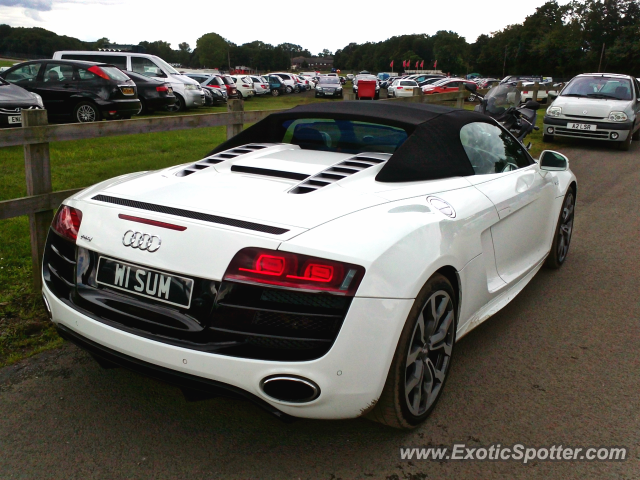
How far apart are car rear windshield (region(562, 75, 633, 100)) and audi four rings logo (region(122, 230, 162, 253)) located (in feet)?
42.8

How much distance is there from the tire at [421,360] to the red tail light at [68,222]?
1.52 m

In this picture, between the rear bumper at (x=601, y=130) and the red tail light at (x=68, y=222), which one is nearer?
the red tail light at (x=68, y=222)

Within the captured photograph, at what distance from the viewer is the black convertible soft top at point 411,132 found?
3.18m

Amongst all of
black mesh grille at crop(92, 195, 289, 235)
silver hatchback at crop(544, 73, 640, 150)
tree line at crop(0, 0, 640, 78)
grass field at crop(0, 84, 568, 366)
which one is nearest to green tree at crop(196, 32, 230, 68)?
tree line at crop(0, 0, 640, 78)

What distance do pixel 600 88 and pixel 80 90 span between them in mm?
11453

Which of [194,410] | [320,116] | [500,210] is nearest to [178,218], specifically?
[194,410]

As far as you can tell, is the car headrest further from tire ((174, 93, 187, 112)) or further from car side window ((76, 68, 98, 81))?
tire ((174, 93, 187, 112))

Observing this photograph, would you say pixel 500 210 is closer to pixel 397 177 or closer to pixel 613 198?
pixel 397 177

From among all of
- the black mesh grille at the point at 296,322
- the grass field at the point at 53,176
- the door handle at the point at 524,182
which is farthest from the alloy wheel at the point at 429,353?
the grass field at the point at 53,176

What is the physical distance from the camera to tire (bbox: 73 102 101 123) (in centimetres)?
1367

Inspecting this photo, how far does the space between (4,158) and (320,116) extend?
7.48 meters

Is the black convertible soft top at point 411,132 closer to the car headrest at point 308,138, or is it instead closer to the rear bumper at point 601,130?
the car headrest at point 308,138

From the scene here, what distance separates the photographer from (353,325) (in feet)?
7.59

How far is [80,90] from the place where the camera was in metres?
13.8
